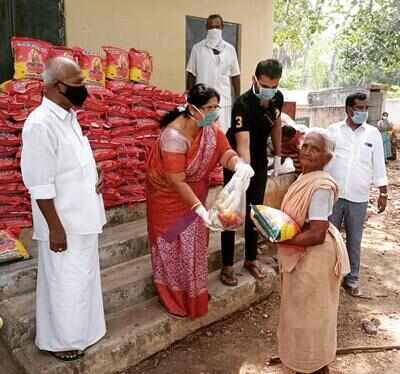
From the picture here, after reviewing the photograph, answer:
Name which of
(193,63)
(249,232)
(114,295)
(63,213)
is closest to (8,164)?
(63,213)

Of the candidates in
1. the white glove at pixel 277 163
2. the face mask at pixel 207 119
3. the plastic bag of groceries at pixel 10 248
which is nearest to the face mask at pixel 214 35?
the white glove at pixel 277 163

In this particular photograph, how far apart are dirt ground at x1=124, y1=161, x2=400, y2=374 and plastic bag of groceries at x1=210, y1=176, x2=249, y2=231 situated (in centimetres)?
103

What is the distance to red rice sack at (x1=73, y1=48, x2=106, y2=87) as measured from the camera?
367 cm

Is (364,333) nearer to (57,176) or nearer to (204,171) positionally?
(204,171)

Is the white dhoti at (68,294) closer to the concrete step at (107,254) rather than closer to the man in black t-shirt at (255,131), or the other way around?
the concrete step at (107,254)

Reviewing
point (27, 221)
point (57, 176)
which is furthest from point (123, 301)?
point (57, 176)

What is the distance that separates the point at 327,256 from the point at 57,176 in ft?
4.87

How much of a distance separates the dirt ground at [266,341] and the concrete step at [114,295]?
17.6 inches

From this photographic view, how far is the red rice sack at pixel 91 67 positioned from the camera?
367cm

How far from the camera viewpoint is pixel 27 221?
11.0ft

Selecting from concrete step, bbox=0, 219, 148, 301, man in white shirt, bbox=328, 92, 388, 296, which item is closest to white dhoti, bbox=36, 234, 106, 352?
concrete step, bbox=0, 219, 148, 301

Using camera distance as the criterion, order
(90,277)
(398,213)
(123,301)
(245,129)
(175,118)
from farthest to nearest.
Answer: (398,213) → (245,129) → (123,301) → (175,118) → (90,277)

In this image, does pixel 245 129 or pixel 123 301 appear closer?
pixel 123 301

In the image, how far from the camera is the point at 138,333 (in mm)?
2914
